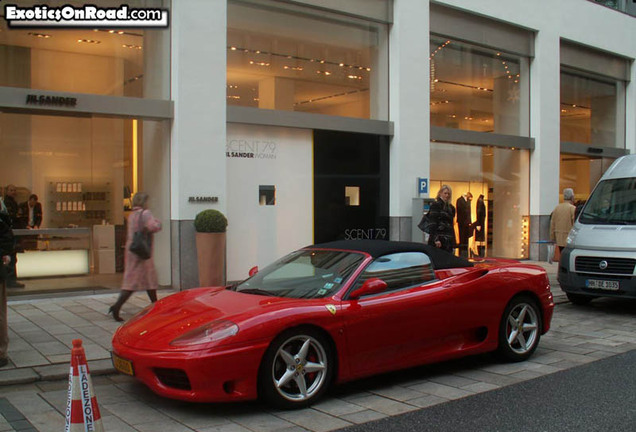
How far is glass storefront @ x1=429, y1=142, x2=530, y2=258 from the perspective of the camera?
1597cm

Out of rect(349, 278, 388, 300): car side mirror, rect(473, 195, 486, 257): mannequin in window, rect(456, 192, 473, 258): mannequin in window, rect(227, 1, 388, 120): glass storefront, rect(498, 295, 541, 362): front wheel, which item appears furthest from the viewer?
rect(473, 195, 486, 257): mannequin in window

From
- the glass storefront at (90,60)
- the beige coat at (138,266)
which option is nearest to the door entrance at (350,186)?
the glass storefront at (90,60)

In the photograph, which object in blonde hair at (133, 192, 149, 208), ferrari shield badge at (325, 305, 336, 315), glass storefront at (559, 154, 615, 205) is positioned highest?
glass storefront at (559, 154, 615, 205)

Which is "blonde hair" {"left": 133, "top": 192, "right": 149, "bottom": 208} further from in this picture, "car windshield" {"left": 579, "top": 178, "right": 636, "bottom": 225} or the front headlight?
"car windshield" {"left": 579, "top": 178, "right": 636, "bottom": 225}

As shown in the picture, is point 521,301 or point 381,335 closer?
point 381,335

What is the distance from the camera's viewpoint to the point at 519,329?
22.1 ft

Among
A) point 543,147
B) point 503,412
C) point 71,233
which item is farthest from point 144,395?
point 543,147

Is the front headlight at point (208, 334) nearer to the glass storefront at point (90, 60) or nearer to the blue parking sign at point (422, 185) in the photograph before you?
the glass storefront at point (90, 60)

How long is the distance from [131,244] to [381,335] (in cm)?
432

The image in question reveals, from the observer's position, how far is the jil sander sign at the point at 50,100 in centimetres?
1012

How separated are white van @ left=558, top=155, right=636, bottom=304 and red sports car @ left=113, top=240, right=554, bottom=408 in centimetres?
302

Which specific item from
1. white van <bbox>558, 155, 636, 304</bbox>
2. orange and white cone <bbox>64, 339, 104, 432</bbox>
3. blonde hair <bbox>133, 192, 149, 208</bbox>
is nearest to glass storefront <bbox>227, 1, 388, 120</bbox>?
blonde hair <bbox>133, 192, 149, 208</bbox>

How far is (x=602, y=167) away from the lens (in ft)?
67.3

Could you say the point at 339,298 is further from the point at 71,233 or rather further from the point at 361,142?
the point at 361,142
